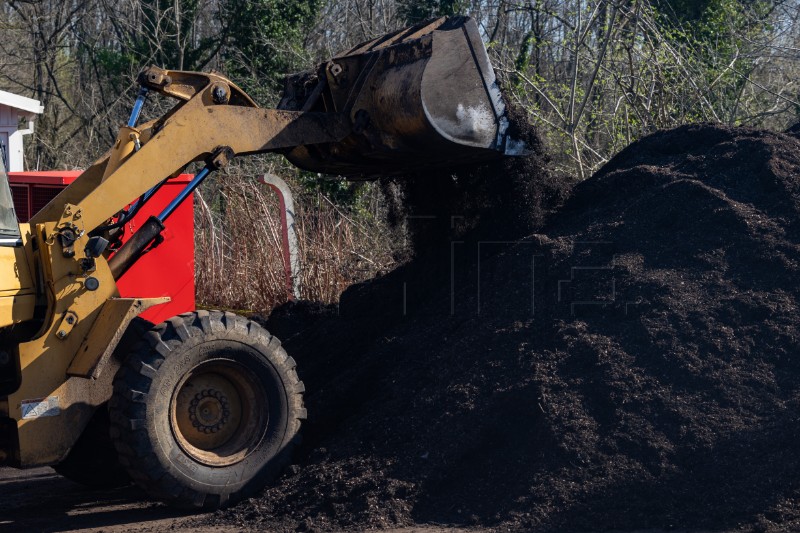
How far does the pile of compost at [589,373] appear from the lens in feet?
17.4

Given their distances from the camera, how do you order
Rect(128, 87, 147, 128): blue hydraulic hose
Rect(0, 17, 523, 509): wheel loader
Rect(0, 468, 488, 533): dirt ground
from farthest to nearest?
Rect(128, 87, 147, 128): blue hydraulic hose < Rect(0, 468, 488, 533): dirt ground < Rect(0, 17, 523, 509): wheel loader

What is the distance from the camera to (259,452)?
19.3 feet

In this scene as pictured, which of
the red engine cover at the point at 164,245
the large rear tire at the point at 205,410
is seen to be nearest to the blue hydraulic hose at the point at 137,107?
the large rear tire at the point at 205,410

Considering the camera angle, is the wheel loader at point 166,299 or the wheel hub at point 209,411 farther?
the wheel hub at point 209,411

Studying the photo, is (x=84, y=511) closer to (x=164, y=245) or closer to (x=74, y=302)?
(x=74, y=302)

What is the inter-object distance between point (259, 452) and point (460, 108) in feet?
8.67

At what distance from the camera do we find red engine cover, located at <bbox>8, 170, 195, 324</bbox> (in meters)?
9.26

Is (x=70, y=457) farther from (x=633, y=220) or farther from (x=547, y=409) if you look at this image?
(x=633, y=220)

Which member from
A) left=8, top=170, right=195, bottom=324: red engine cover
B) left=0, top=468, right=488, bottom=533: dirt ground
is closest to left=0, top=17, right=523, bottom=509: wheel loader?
left=0, top=468, right=488, bottom=533: dirt ground

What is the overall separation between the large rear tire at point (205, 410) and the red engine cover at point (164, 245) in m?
3.49

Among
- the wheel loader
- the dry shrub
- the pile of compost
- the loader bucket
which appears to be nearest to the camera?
the pile of compost

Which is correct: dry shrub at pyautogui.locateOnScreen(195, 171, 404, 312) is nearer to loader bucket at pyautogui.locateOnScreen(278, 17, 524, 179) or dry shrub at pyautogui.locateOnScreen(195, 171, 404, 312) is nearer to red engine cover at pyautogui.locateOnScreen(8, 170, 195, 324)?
red engine cover at pyautogui.locateOnScreen(8, 170, 195, 324)

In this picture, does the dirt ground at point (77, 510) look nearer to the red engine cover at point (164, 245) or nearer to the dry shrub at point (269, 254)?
the red engine cover at point (164, 245)

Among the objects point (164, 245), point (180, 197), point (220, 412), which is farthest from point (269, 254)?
point (220, 412)
